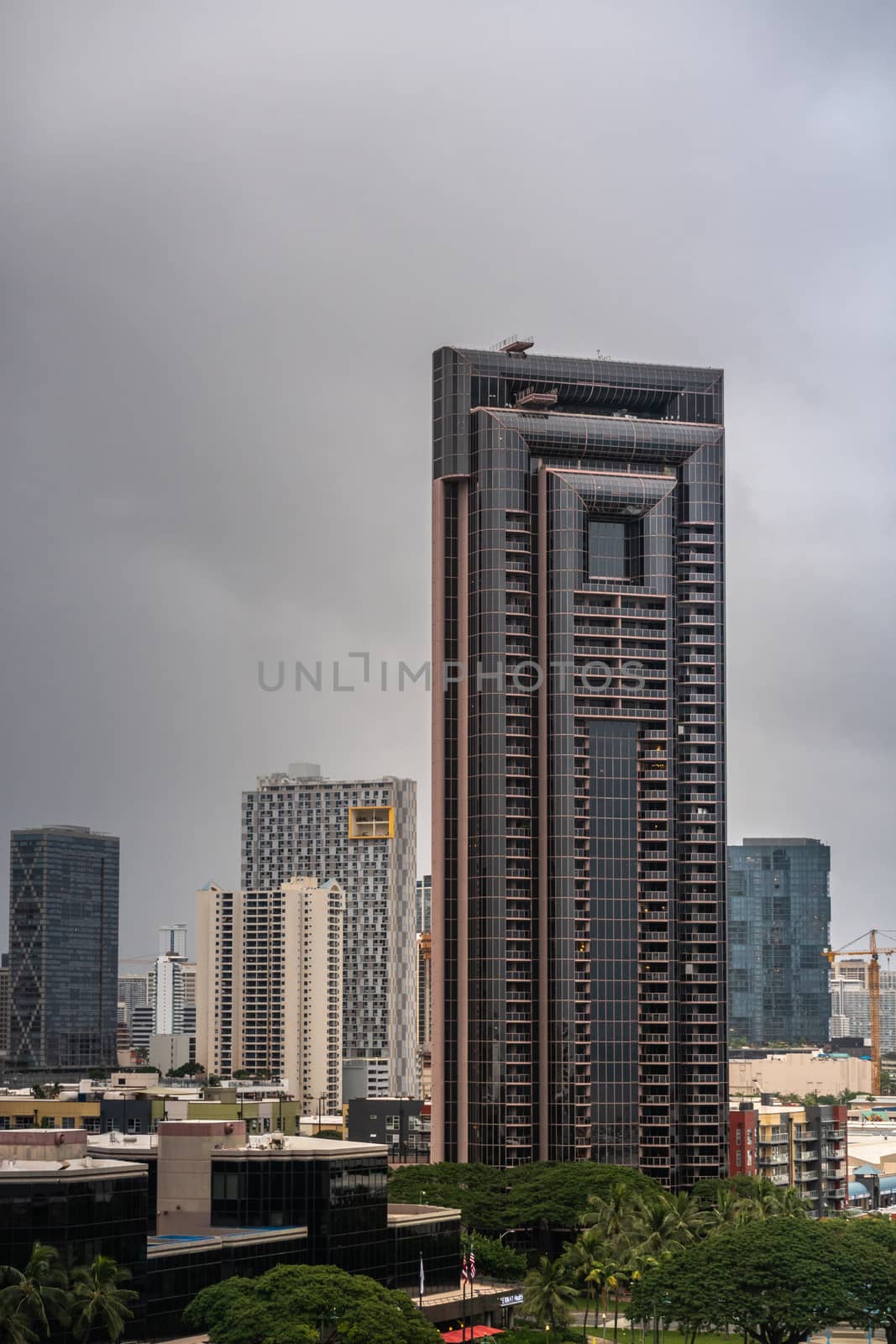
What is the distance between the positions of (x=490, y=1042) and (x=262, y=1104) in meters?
23.5

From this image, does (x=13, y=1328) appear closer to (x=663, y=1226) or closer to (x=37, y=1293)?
(x=37, y=1293)

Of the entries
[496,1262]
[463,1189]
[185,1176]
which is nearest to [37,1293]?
[185,1176]

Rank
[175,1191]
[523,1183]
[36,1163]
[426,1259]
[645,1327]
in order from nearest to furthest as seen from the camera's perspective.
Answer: [36,1163], [175,1191], [426,1259], [645,1327], [523,1183]

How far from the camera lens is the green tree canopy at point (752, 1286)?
13600 centimetres

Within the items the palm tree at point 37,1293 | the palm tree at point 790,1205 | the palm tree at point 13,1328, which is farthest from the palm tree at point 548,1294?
the palm tree at point 13,1328

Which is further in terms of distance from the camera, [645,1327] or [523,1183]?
[523,1183]

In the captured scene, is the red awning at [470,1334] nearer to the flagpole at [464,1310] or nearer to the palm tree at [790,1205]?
the flagpole at [464,1310]

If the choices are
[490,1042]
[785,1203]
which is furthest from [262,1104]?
[785,1203]

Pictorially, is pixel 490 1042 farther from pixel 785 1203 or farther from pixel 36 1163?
pixel 36 1163

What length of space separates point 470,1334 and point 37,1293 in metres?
51.8

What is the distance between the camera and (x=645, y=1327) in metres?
160

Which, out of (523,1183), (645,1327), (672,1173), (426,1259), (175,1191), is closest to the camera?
(175,1191)

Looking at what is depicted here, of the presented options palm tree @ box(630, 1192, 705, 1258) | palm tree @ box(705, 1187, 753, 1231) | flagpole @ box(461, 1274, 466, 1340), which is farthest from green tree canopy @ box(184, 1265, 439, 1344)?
palm tree @ box(705, 1187, 753, 1231)

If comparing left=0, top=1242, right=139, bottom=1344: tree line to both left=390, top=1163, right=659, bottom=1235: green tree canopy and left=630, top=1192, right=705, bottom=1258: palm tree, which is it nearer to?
left=630, top=1192, right=705, bottom=1258: palm tree
